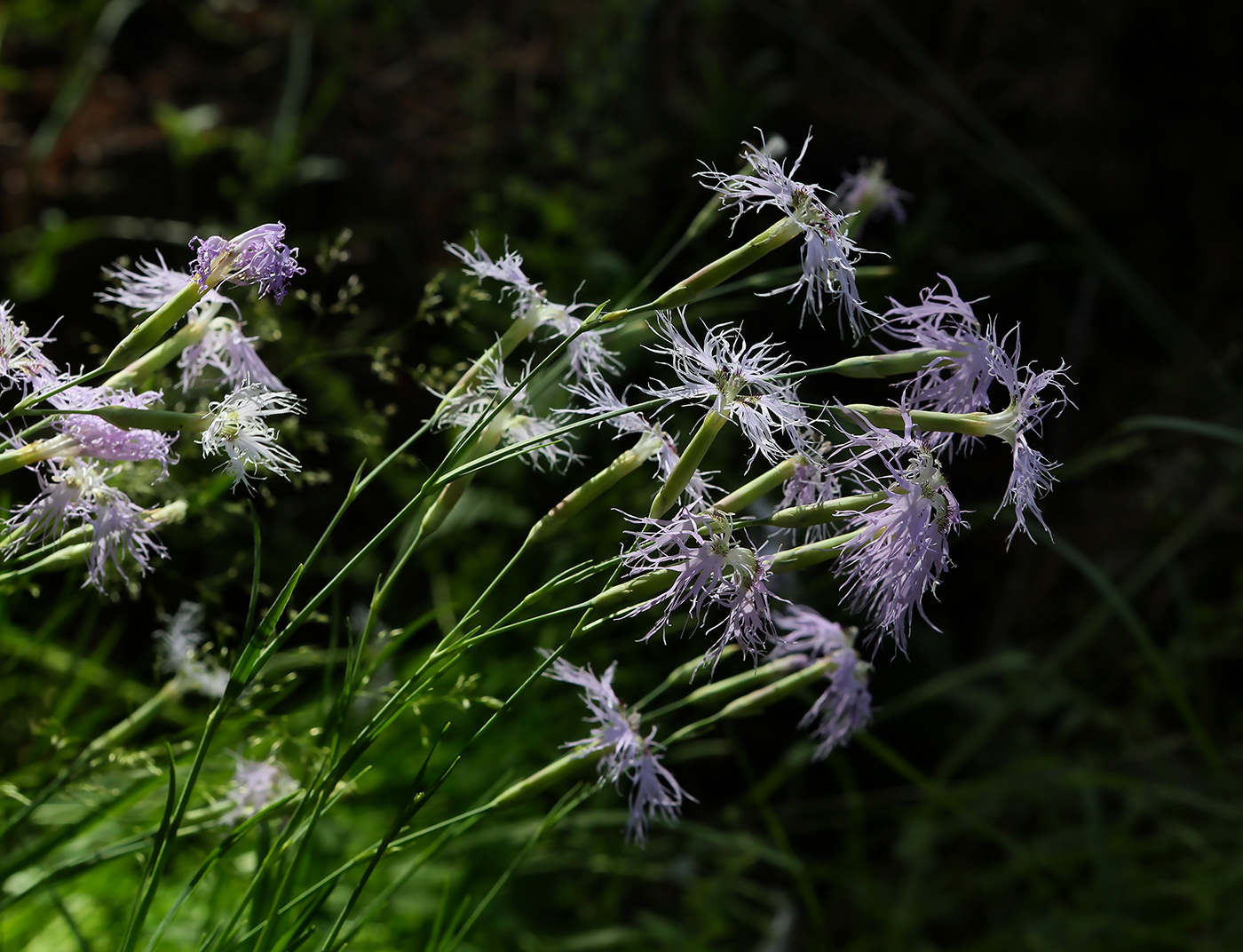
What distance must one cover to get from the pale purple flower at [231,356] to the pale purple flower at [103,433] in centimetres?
11

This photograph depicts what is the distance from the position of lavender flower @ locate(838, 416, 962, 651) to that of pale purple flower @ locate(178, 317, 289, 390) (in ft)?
1.11

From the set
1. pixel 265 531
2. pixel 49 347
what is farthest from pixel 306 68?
pixel 265 531

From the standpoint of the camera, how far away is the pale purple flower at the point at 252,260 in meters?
0.44

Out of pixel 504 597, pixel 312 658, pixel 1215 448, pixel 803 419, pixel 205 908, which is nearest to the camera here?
pixel 803 419

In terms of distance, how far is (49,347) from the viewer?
1.36m

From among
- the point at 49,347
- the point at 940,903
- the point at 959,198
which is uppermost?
the point at 959,198

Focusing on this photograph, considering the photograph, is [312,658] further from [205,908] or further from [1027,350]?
[1027,350]

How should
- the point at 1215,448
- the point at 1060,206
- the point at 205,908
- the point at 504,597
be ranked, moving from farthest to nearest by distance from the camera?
1. the point at 1215,448
2. the point at 1060,206
3. the point at 504,597
4. the point at 205,908

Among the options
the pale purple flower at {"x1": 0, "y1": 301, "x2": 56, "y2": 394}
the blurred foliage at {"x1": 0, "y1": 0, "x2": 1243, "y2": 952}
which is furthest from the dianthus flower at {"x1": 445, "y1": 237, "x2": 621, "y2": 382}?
the blurred foliage at {"x1": 0, "y1": 0, "x2": 1243, "y2": 952}

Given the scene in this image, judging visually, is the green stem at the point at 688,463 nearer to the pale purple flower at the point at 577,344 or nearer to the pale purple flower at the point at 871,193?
the pale purple flower at the point at 577,344

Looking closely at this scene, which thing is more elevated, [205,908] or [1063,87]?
[1063,87]

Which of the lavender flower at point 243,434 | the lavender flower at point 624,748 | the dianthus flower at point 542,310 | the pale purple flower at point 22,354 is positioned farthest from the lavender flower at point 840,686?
the pale purple flower at point 22,354

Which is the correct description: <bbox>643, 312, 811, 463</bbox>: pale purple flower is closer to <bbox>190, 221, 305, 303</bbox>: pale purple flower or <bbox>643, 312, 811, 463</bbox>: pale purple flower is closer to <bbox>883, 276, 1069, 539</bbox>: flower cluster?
<bbox>883, 276, 1069, 539</bbox>: flower cluster

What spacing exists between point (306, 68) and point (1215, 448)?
183cm
